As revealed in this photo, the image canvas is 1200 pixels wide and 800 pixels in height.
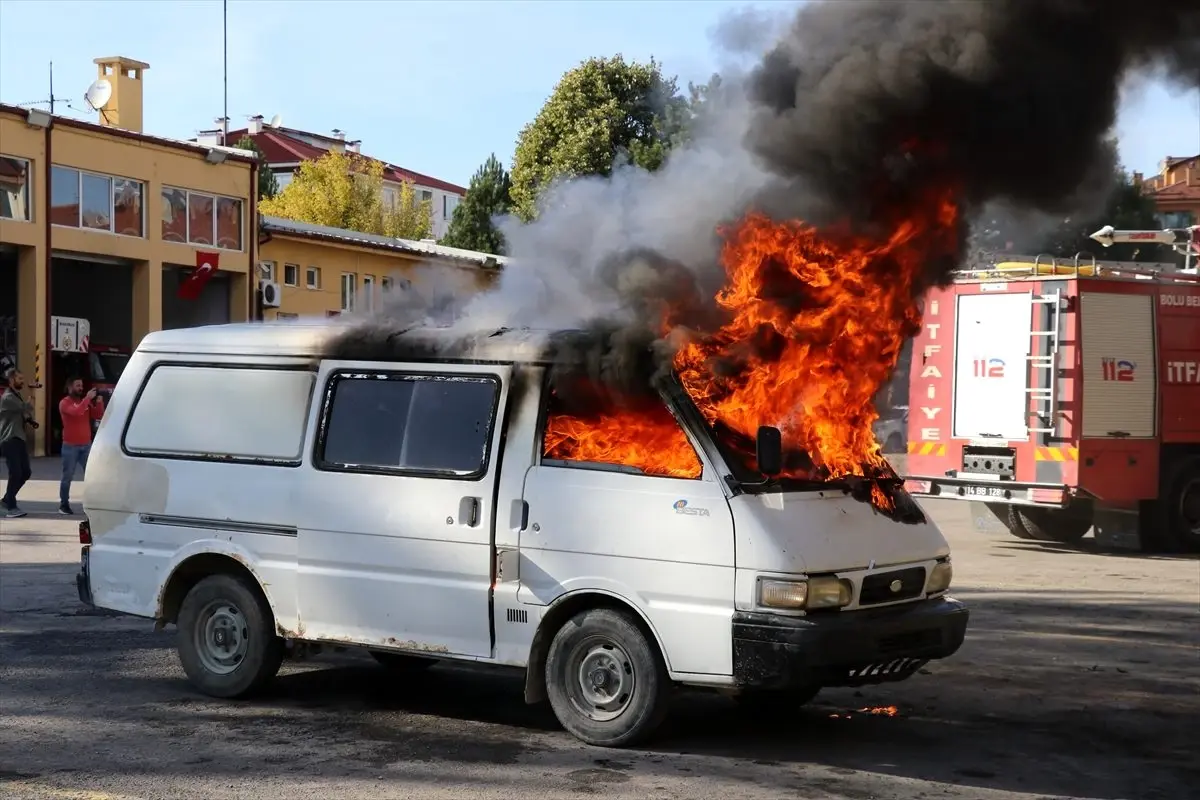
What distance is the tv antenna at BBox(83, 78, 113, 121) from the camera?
124 feet

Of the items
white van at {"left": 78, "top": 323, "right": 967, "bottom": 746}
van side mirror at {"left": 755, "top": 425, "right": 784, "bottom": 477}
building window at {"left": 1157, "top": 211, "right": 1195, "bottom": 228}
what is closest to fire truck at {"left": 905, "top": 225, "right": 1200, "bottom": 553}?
white van at {"left": 78, "top": 323, "right": 967, "bottom": 746}

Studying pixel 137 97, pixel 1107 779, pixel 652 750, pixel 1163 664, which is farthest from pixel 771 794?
pixel 137 97

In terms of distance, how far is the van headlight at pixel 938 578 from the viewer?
24.4 feet

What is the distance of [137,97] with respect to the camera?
3931 cm

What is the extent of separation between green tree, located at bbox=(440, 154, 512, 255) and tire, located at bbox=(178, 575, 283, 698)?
43330 mm

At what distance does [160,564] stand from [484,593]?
7.10ft

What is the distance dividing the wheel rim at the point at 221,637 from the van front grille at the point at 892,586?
3.38m

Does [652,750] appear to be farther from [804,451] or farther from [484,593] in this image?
[804,451]

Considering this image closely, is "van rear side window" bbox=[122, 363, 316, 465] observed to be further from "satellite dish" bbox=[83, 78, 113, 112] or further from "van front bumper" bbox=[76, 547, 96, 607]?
"satellite dish" bbox=[83, 78, 113, 112]

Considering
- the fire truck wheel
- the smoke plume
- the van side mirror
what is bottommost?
the fire truck wheel

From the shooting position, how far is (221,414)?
827cm

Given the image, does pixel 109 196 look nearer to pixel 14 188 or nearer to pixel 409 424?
pixel 14 188

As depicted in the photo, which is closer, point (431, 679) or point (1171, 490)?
point (431, 679)

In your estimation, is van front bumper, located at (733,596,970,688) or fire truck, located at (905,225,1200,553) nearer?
van front bumper, located at (733,596,970,688)
